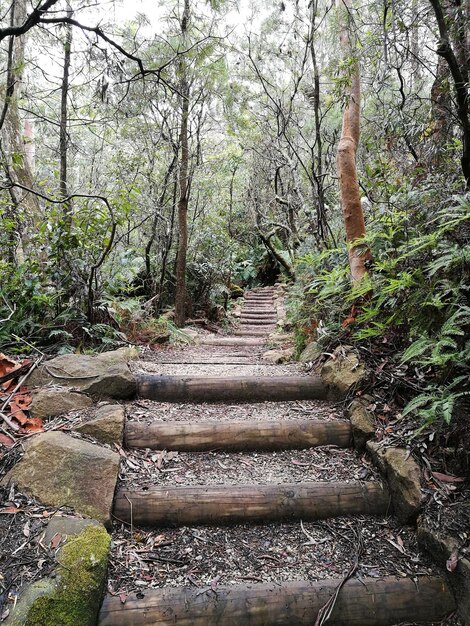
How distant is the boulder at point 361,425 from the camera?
8.47ft

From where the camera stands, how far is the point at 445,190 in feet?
10.1

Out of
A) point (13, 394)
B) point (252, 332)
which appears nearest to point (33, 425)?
point (13, 394)

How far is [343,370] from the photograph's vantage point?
10.3ft

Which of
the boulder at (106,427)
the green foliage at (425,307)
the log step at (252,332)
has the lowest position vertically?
the log step at (252,332)

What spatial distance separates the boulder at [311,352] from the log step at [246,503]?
5.41 ft

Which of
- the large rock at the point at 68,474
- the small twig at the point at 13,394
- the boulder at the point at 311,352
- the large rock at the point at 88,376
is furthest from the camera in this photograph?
the boulder at the point at 311,352

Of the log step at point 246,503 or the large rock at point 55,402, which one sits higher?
the large rock at point 55,402

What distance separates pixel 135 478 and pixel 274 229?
12.6 meters

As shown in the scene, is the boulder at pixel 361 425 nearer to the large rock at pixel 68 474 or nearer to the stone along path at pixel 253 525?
the stone along path at pixel 253 525

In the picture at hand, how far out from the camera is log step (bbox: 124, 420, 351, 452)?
2621 millimetres

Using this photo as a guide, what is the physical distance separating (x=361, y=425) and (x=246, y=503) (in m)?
0.99

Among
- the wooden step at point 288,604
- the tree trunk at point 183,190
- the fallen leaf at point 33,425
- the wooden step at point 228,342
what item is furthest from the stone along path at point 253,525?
the tree trunk at point 183,190

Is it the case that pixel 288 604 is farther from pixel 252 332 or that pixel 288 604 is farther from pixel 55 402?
pixel 252 332

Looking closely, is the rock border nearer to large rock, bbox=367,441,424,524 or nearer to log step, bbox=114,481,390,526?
large rock, bbox=367,441,424,524
